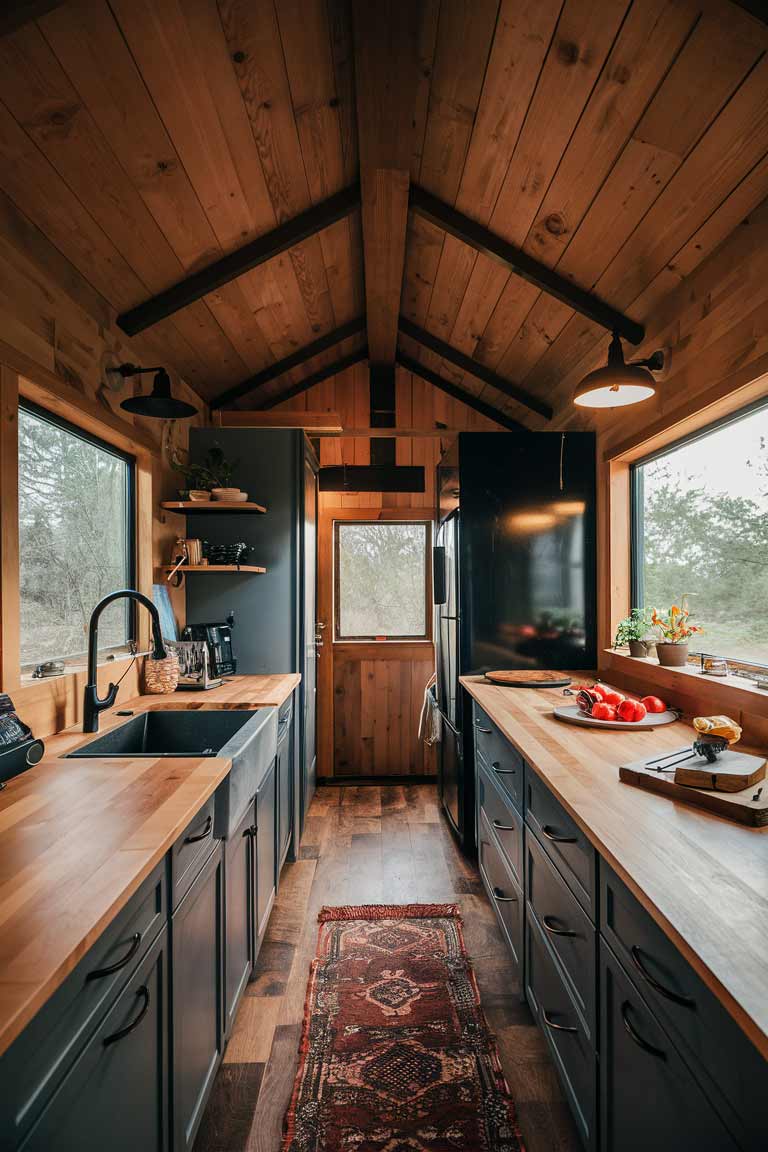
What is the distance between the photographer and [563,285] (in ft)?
7.98

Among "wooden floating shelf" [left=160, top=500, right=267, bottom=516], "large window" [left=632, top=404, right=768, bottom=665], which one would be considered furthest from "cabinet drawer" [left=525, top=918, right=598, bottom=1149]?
"wooden floating shelf" [left=160, top=500, right=267, bottom=516]

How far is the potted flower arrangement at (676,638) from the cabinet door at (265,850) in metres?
1.60

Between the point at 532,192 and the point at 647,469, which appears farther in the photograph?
the point at 647,469

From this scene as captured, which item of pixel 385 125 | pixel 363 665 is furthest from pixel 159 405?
pixel 363 665

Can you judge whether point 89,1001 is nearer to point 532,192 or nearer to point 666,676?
point 666,676

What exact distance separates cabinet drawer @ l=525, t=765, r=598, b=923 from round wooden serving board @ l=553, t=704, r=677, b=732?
0.30 meters

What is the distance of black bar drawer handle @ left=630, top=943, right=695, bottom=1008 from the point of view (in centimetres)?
84

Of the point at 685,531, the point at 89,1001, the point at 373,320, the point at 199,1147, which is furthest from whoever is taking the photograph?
the point at 373,320

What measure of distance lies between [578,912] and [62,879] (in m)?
1.07

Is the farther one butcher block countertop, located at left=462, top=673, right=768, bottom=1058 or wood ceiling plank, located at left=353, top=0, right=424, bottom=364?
wood ceiling plank, located at left=353, top=0, right=424, bottom=364

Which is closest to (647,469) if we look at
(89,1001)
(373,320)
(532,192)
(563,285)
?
(563,285)

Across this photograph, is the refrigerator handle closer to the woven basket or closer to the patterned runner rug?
the woven basket

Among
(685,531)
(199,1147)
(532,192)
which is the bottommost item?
(199,1147)

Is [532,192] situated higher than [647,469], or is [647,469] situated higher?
[532,192]
